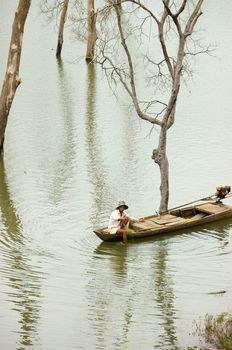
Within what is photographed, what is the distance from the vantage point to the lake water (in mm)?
12617

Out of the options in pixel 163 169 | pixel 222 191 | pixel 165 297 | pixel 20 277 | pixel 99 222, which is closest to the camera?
pixel 165 297

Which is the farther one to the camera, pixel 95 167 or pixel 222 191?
pixel 95 167

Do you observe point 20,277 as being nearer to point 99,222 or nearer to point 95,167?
point 99,222

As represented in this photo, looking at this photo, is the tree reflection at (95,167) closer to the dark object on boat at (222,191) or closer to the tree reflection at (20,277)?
the tree reflection at (20,277)

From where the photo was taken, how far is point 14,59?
21938 mm

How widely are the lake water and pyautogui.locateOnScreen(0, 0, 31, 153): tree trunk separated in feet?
5.56

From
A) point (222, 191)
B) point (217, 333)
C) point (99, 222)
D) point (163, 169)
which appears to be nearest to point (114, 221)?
point (99, 222)

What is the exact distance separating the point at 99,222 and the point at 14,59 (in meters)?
6.41

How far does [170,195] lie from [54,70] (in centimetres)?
1792

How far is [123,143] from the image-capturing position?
24.9m

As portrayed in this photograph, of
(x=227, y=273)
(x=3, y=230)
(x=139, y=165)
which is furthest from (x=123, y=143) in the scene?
(x=227, y=273)

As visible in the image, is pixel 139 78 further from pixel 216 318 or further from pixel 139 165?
pixel 216 318

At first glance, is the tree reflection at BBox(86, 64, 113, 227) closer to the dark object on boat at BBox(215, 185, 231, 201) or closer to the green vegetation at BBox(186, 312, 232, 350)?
the dark object on boat at BBox(215, 185, 231, 201)

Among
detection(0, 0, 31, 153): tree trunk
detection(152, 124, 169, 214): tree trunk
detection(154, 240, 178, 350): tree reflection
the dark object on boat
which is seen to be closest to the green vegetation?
detection(154, 240, 178, 350): tree reflection
